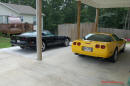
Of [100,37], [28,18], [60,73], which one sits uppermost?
[28,18]

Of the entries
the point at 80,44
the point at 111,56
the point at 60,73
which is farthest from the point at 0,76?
the point at 111,56

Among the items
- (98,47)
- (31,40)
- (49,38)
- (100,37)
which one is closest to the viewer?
(98,47)

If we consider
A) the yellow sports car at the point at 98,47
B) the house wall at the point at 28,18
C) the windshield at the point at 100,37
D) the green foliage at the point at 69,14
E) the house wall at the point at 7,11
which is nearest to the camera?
the yellow sports car at the point at 98,47

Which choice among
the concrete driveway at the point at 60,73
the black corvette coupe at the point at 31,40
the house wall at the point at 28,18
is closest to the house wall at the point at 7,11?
the house wall at the point at 28,18

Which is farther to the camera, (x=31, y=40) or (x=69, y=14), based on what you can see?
(x=69, y=14)

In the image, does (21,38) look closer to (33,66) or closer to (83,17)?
(33,66)

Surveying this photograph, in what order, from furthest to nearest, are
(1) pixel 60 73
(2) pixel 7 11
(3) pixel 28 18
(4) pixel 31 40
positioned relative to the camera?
1. (3) pixel 28 18
2. (2) pixel 7 11
3. (4) pixel 31 40
4. (1) pixel 60 73

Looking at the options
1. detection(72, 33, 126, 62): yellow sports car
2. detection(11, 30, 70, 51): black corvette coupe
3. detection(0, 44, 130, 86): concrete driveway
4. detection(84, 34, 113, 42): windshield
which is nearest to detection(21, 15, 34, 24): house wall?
detection(11, 30, 70, 51): black corvette coupe

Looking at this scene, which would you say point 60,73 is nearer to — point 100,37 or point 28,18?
point 100,37

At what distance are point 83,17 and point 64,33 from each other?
1717cm

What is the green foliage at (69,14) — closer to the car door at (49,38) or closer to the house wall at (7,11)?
the house wall at (7,11)

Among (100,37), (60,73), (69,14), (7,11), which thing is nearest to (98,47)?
(100,37)

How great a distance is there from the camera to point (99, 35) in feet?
18.8

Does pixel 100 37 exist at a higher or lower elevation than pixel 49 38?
higher
